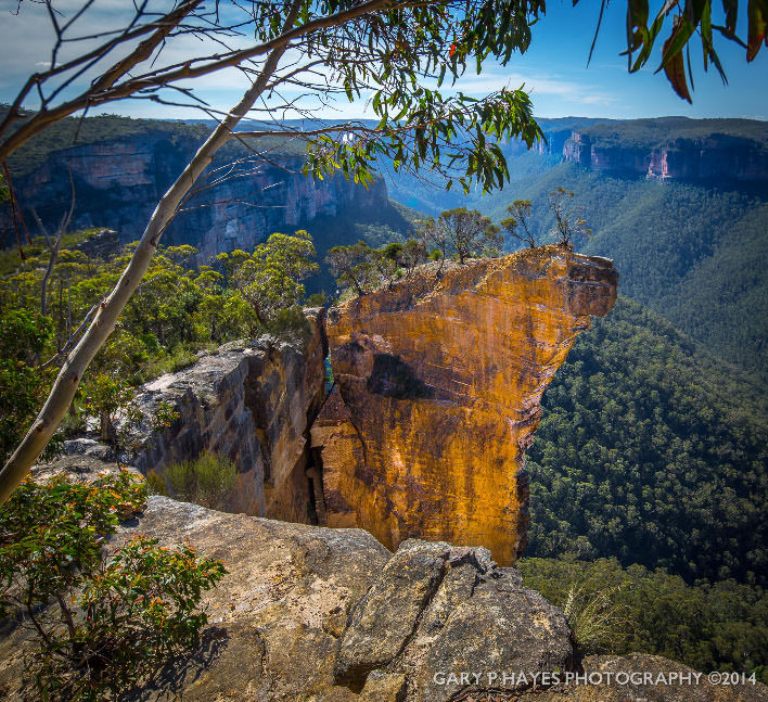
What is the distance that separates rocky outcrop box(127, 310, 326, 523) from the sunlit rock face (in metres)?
1.61

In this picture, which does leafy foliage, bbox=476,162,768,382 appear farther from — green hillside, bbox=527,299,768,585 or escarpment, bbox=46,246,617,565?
escarpment, bbox=46,246,617,565

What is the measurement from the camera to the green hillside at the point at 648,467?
104ft

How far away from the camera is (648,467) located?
120 feet

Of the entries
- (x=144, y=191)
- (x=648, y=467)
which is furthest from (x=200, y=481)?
(x=144, y=191)

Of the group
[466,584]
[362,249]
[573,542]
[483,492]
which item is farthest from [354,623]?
[573,542]

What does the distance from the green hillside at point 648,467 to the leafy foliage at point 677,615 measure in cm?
509

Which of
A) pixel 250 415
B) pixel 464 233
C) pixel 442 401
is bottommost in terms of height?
pixel 442 401

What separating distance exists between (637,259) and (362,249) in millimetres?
86095

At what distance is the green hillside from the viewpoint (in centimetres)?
3178

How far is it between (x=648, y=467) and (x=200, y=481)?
37.6 metres

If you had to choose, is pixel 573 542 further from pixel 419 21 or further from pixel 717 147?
pixel 717 147

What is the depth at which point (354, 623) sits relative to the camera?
362 centimetres

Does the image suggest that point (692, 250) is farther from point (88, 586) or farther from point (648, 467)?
point (88, 586)

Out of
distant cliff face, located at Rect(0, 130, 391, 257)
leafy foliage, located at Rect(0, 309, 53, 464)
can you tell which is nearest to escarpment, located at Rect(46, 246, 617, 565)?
leafy foliage, located at Rect(0, 309, 53, 464)
